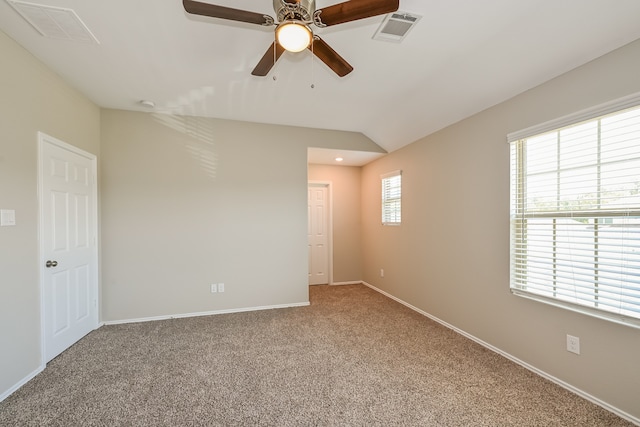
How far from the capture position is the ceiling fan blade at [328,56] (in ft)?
5.65

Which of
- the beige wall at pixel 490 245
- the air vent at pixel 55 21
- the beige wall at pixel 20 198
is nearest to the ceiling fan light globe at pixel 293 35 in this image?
the air vent at pixel 55 21

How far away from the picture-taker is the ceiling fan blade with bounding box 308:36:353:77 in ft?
5.65

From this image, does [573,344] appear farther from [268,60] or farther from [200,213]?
[200,213]

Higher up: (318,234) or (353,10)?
(353,10)

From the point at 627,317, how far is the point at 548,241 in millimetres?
679

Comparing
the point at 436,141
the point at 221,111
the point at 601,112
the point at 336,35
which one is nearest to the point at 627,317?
the point at 601,112

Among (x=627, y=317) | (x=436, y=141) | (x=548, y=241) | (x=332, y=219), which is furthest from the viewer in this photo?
(x=332, y=219)

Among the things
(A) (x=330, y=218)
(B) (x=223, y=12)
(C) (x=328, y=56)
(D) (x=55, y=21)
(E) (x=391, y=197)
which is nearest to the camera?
(B) (x=223, y=12)

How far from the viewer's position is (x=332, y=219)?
5543mm

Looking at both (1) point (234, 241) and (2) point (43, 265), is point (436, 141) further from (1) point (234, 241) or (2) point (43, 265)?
(2) point (43, 265)

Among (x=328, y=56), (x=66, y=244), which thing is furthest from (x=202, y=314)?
(x=328, y=56)

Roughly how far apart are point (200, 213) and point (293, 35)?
2949mm

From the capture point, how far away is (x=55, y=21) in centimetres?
202

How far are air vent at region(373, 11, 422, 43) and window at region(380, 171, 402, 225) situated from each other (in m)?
2.41
